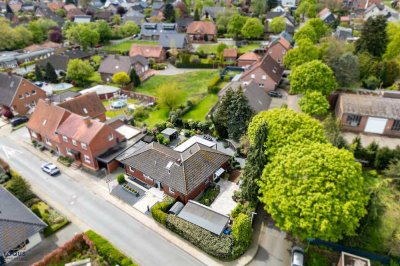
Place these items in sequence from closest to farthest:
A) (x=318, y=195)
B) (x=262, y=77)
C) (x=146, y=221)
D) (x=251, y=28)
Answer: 1. (x=318, y=195)
2. (x=146, y=221)
3. (x=262, y=77)
4. (x=251, y=28)

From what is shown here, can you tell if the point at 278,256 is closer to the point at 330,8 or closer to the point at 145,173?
the point at 145,173

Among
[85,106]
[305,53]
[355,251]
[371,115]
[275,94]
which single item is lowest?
[355,251]

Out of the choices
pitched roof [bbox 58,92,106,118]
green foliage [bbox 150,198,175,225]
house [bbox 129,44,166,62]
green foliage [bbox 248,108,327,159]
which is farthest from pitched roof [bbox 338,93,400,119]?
house [bbox 129,44,166,62]

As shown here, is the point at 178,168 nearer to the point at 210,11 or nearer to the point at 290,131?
the point at 290,131

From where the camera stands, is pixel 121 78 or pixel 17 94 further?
pixel 121 78

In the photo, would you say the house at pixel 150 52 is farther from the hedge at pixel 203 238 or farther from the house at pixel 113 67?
the hedge at pixel 203 238

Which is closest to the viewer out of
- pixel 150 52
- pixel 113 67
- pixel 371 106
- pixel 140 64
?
pixel 371 106

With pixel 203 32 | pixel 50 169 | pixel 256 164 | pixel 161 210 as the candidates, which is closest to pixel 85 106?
pixel 50 169

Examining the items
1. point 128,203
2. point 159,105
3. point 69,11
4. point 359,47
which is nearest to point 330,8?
point 359,47
